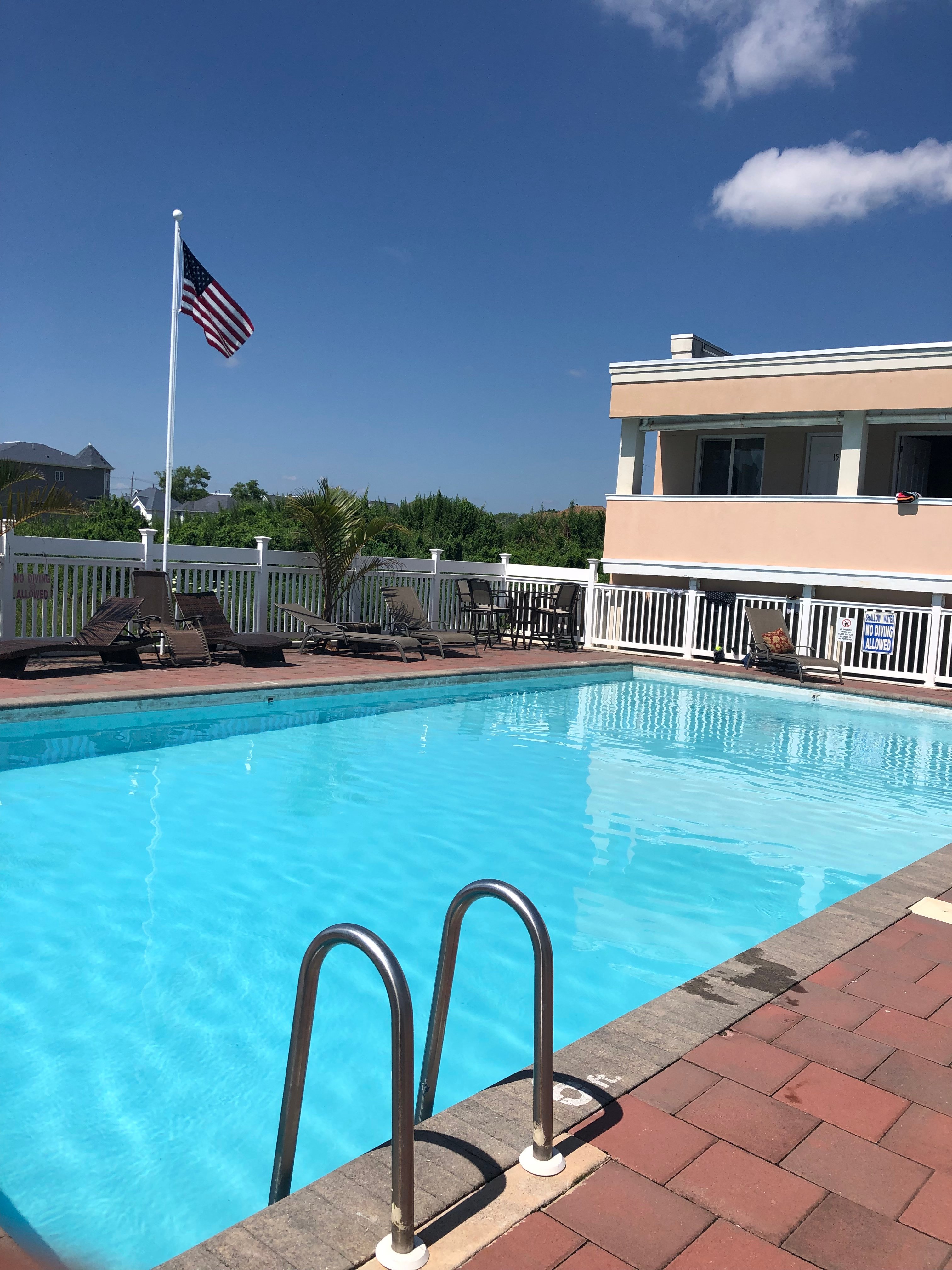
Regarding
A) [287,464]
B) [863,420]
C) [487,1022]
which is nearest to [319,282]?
[287,464]

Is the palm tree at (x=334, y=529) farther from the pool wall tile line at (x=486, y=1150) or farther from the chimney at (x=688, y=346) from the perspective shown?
the pool wall tile line at (x=486, y=1150)

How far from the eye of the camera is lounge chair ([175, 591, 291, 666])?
39.3 feet

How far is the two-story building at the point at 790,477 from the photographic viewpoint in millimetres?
15414

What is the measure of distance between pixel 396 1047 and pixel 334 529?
42.7 feet

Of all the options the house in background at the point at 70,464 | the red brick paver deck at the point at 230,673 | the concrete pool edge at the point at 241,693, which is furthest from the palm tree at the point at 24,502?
the house in background at the point at 70,464

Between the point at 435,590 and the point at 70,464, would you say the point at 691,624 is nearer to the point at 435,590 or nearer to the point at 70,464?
the point at 435,590

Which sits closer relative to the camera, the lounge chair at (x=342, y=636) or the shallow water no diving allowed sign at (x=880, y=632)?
the lounge chair at (x=342, y=636)

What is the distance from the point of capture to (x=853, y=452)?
16188 millimetres

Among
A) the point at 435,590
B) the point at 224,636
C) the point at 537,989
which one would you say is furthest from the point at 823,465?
the point at 537,989

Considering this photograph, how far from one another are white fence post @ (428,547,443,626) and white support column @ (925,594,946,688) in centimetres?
819

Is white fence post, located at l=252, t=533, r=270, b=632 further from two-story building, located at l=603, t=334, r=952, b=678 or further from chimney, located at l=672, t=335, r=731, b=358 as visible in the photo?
chimney, located at l=672, t=335, r=731, b=358

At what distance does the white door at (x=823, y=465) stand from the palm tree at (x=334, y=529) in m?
8.41

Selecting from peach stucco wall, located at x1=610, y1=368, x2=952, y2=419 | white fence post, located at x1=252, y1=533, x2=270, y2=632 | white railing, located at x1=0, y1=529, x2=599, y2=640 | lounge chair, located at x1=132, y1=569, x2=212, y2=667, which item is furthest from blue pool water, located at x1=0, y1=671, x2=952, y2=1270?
peach stucco wall, located at x1=610, y1=368, x2=952, y2=419

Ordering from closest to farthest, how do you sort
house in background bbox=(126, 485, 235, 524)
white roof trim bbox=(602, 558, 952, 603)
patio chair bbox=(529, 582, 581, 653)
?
white roof trim bbox=(602, 558, 952, 603), patio chair bbox=(529, 582, 581, 653), house in background bbox=(126, 485, 235, 524)
